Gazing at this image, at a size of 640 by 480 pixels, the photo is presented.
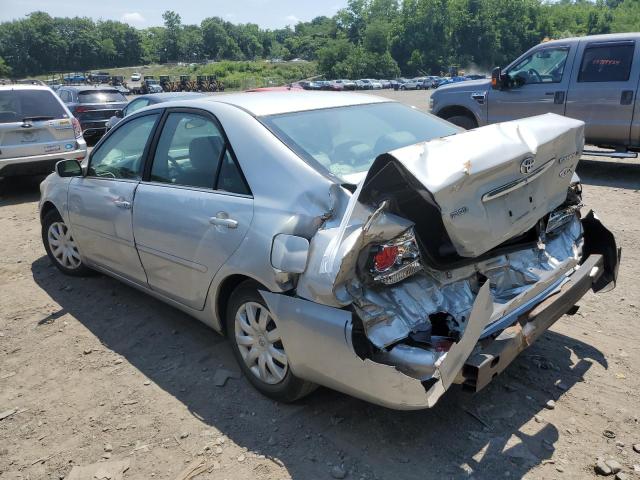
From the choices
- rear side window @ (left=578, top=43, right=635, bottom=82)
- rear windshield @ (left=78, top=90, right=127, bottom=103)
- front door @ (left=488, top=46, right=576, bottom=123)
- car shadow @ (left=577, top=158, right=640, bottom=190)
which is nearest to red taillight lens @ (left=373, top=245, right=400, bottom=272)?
car shadow @ (left=577, top=158, right=640, bottom=190)

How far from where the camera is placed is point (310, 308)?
2.62 m

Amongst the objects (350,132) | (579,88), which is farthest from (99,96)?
(350,132)

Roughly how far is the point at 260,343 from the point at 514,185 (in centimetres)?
163

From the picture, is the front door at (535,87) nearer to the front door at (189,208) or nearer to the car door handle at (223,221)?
the front door at (189,208)

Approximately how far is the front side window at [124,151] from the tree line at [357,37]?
8200 cm

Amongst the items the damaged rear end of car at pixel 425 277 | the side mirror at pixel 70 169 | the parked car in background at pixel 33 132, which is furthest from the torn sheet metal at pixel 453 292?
the parked car in background at pixel 33 132

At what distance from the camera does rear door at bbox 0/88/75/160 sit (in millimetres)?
8812

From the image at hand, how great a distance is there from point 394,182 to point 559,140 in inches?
42.1

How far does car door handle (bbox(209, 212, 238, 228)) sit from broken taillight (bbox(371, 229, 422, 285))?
93 cm

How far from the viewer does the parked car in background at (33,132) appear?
883 cm

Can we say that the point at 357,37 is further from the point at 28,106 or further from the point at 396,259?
the point at 396,259

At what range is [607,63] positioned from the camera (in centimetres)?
824

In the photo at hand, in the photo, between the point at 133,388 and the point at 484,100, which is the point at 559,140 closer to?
the point at 133,388

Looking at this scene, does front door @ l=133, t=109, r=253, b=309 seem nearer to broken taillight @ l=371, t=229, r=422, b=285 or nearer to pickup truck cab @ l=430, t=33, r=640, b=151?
broken taillight @ l=371, t=229, r=422, b=285
